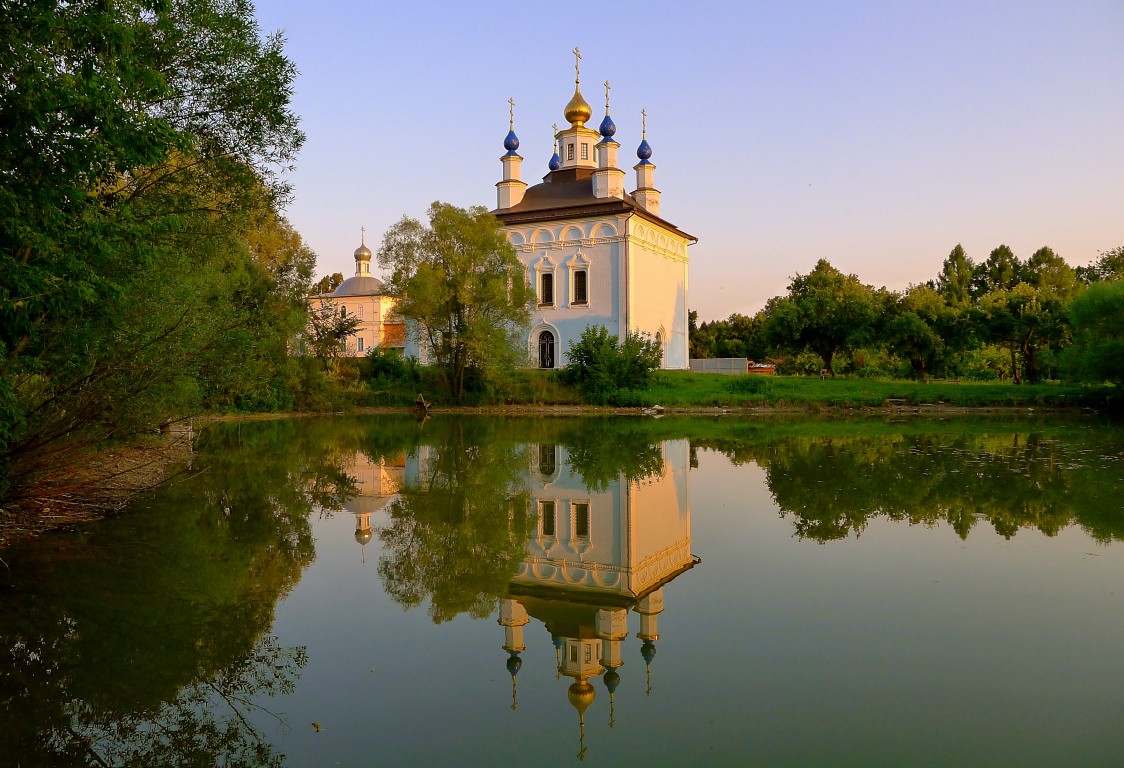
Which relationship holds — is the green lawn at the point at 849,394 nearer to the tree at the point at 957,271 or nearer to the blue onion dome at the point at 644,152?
the blue onion dome at the point at 644,152

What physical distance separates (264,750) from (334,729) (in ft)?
1.09

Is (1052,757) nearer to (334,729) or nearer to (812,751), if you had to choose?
(812,751)

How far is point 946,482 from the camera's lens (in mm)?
11477

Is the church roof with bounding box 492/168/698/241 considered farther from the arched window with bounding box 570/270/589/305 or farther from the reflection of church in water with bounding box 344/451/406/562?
the reflection of church in water with bounding box 344/451/406/562

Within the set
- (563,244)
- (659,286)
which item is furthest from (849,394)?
(563,244)

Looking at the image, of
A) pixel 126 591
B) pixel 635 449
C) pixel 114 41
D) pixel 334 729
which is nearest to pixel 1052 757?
pixel 334 729

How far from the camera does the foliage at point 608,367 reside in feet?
105

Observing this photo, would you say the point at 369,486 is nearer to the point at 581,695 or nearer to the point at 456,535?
the point at 456,535

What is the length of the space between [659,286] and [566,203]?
254 inches

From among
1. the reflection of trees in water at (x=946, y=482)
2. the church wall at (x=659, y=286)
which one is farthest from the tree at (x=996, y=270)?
the reflection of trees in water at (x=946, y=482)

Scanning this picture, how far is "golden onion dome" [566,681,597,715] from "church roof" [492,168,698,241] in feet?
113

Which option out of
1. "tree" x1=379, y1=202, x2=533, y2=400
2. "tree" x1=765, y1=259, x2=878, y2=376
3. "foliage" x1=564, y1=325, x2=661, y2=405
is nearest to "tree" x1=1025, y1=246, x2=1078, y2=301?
"tree" x1=765, y1=259, x2=878, y2=376

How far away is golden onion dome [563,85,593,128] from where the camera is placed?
41.5 metres

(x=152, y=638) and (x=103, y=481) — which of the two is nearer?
(x=152, y=638)
